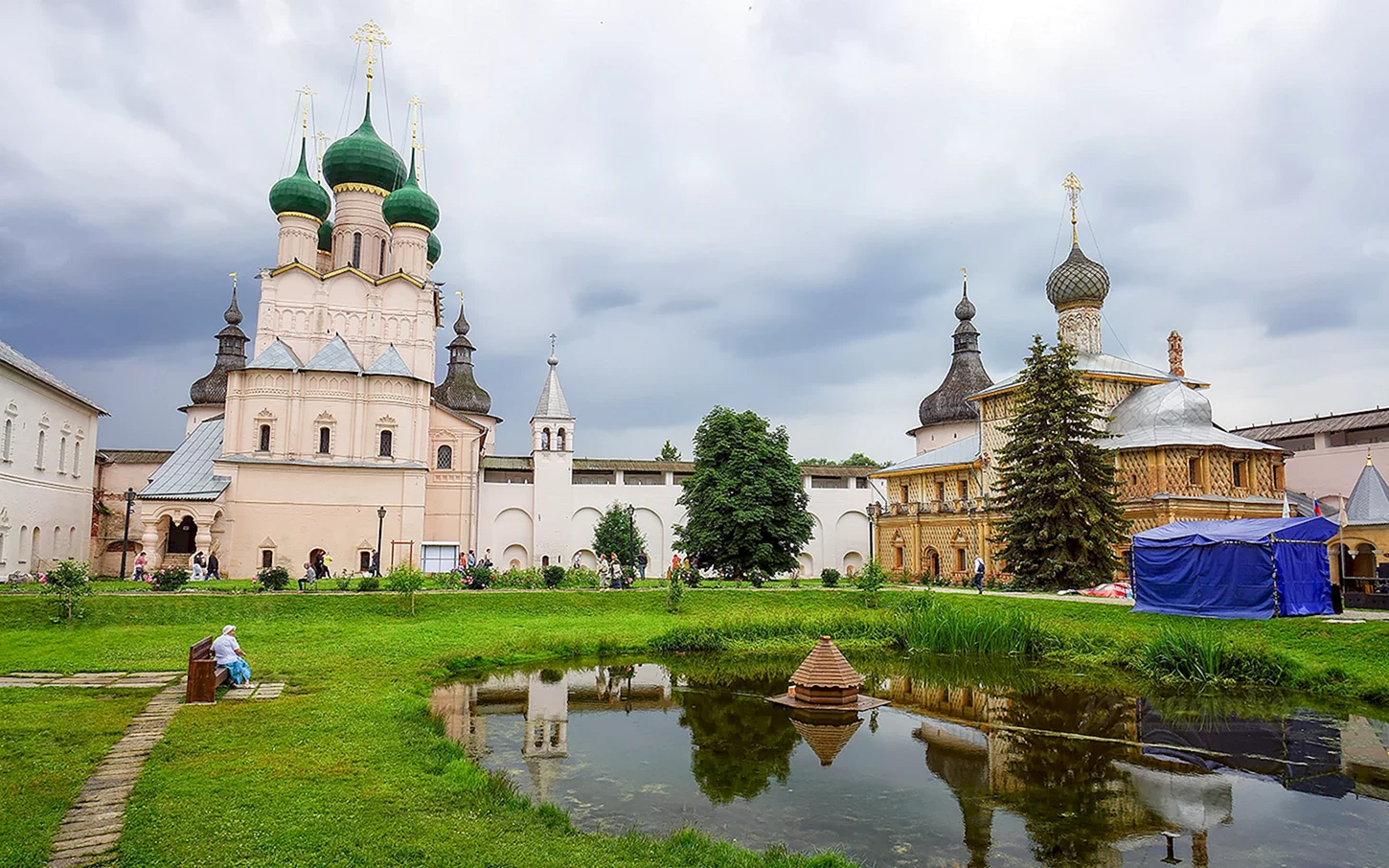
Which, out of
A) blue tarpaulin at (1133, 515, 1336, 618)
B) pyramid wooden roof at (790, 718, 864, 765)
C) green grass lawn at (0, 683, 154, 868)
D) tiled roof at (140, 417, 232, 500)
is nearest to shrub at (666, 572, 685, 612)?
blue tarpaulin at (1133, 515, 1336, 618)

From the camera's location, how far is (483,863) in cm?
506

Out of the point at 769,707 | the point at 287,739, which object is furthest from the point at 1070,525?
the point at 287,739

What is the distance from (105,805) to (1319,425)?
127ft

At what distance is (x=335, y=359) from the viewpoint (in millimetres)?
30938

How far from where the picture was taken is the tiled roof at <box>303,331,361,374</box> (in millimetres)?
30438

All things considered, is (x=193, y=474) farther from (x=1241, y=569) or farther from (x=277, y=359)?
(x=1241, y=569)

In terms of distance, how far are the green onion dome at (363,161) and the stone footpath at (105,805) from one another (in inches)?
1191

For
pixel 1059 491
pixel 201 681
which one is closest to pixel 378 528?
pixel 201 681

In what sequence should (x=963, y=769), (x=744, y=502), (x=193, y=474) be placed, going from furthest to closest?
(x=193, y=474) → (x=744, y=502) → (x=963, y=769)

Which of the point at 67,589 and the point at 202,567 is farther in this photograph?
the point at 202,567

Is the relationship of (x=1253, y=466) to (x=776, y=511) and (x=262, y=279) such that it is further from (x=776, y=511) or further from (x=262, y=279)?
(x=262, y=279)

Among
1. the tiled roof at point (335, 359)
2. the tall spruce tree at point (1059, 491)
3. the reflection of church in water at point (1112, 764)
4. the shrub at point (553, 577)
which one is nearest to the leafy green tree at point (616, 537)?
the shrub at point (553, 577)

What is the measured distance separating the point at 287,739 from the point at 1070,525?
62.4ft

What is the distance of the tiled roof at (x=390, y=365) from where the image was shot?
102 feet
